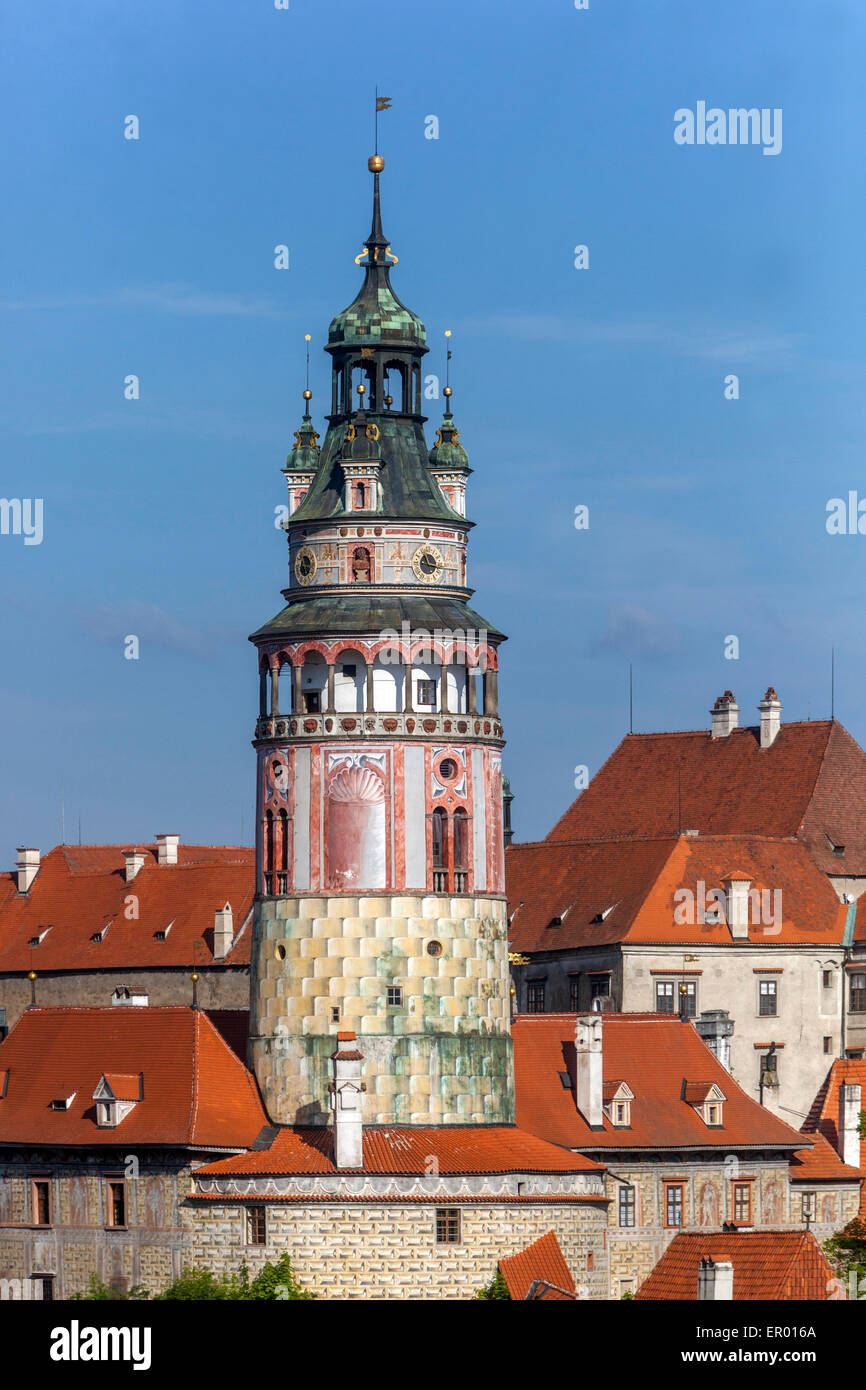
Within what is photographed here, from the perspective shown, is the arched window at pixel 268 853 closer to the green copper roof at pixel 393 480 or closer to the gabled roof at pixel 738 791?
the green copper roof at pixel 393 480

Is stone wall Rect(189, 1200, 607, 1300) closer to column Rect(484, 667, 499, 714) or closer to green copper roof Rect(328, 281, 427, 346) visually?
column Rect(484, 667, 499, 714)

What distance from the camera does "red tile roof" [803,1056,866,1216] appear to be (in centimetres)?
11050

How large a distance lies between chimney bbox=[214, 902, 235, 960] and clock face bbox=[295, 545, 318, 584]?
34.7 meters

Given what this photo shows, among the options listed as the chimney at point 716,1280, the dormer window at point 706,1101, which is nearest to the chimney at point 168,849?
the dormer window at point 706,1101

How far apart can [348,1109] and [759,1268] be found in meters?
11.0

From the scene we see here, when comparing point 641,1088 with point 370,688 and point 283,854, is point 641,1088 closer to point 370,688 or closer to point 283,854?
point 283,854

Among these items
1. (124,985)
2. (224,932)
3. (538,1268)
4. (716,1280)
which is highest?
(224,932)

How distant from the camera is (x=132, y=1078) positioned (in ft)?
327

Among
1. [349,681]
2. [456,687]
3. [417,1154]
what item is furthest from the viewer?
[456,687]

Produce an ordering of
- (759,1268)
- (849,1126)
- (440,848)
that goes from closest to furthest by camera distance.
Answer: (759,1268) < (440,848) < (849,1126)

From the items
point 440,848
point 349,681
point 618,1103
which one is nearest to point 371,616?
point 349,681
